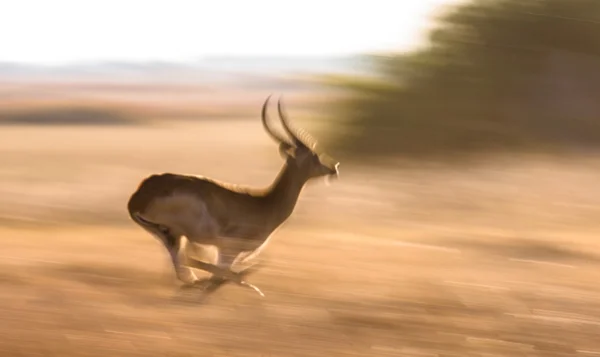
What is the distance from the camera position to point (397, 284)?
3.95m

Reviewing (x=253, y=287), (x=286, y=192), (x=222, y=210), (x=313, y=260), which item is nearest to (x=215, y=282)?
(x=253, y=287)

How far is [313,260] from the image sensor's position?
4.31 metres

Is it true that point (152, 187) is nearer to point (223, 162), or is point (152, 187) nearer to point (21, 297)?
point (21, 297)

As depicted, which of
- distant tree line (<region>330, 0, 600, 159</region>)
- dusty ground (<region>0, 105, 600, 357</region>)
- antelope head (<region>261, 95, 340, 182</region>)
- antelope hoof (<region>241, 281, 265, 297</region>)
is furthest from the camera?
distant tree line (<region>330, 0, 600, 159</region>)

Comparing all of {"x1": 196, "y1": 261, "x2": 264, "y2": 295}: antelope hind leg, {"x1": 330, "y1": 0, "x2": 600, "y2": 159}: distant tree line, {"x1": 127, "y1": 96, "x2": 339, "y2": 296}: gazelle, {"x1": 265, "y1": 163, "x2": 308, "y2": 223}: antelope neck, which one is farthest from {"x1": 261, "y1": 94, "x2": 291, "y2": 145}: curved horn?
{"x1": 330, "y1": 0, "x2": 600, "y2": 159}: distant tree line

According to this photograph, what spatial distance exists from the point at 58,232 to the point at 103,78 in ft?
2.69

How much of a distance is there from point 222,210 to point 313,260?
0.62 metres

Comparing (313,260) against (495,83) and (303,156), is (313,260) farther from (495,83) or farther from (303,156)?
(495,83)

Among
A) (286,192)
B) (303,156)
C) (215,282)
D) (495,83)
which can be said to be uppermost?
(495,83)

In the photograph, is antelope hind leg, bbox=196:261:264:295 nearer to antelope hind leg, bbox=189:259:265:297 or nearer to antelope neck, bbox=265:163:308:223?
antelope hind leg, bbox=189:259:265:297

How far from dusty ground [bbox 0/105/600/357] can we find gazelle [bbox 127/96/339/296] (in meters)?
0.12

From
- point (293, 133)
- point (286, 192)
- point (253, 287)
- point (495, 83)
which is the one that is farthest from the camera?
point (495, 83)

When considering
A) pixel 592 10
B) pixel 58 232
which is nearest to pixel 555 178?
pixel 592 10

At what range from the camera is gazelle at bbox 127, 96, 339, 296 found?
382 centimetres
